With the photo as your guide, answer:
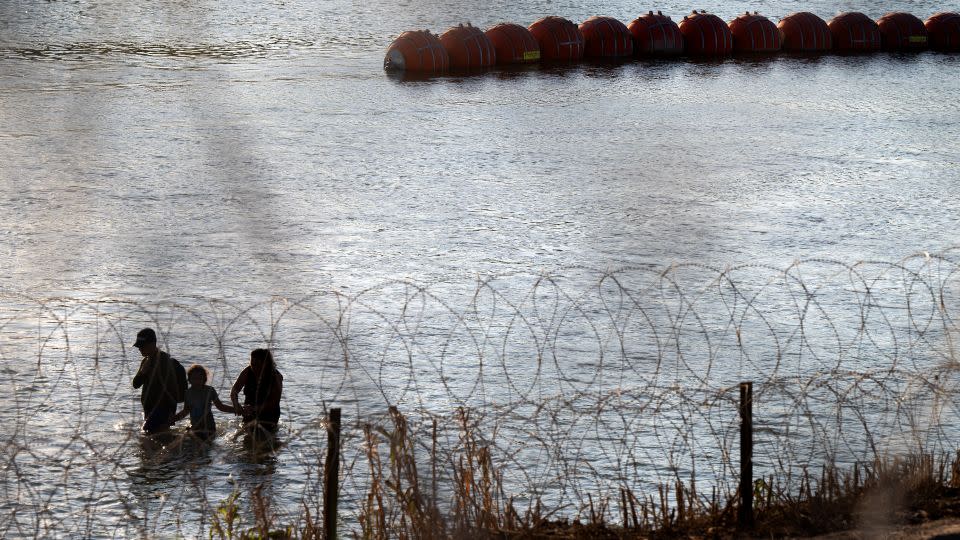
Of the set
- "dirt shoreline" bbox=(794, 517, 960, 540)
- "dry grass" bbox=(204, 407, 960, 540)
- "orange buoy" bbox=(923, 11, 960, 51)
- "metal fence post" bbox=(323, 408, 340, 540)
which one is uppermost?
"orange buoy" bbox=(923, 11, 960, 51)

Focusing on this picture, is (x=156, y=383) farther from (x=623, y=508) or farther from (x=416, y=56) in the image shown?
(x=416, y=56)

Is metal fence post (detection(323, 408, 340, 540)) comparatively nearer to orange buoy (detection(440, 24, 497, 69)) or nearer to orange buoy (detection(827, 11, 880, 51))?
orange buoy (detection(440, 24, 497, 69))

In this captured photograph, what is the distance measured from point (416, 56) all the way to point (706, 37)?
888 centimetres

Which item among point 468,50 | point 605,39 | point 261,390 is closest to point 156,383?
point 261,390

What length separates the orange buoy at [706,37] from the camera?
34.7 m

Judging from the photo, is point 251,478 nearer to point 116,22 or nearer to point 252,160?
point 252,160

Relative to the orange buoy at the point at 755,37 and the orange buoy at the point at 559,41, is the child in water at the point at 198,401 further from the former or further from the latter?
the orange buoy at the point at 755,37

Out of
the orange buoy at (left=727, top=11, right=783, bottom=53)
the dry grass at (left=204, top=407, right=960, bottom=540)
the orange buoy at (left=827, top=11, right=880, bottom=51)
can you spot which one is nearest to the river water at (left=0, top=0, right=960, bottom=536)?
the dry grass at (left=204, top=407, right=960, bottom=540)

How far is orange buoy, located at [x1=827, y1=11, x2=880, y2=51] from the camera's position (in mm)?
35344

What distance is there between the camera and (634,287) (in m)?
13.9

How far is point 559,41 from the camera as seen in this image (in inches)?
1300

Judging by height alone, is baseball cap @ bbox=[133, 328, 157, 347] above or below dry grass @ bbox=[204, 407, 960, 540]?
above

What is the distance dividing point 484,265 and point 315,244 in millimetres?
2290

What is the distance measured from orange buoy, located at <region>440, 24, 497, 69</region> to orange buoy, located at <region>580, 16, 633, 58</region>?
3205 mm
